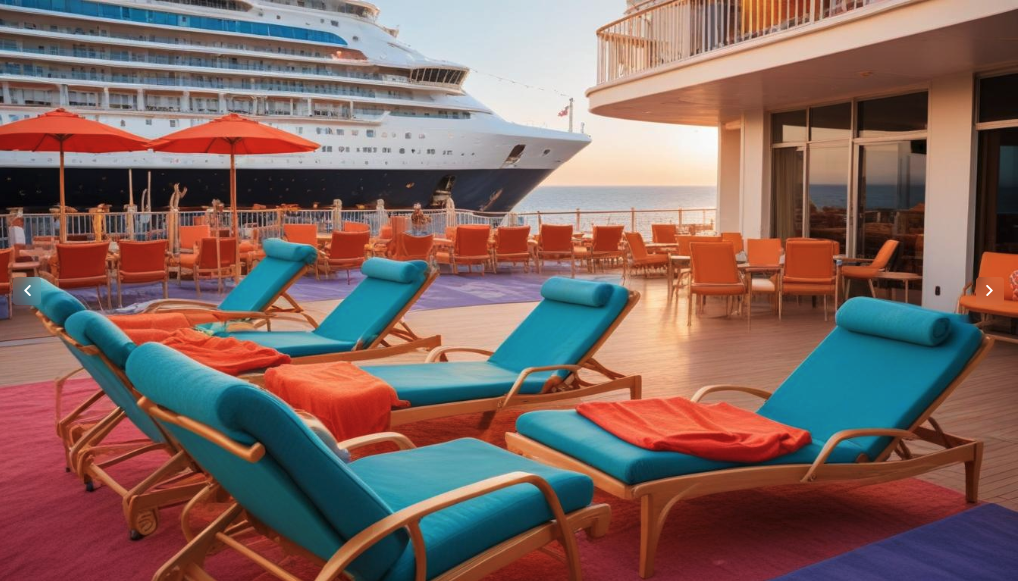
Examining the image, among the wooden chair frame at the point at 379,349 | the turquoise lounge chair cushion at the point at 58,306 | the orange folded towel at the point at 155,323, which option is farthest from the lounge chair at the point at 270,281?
the turquoise lounge chair cushion at the point at 58,306

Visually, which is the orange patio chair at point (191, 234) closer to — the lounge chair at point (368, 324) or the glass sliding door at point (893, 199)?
the lounge chair at point (368, 324)

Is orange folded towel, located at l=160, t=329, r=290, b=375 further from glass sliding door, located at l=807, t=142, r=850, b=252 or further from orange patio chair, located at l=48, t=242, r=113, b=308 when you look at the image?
glass sliding door, located at l=807, t=142, r=850, b=252

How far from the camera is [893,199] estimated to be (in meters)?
10.1

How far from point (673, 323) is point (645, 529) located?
6.01 meters

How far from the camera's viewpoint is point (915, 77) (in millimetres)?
9266

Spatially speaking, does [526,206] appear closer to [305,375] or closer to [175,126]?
[175,126]

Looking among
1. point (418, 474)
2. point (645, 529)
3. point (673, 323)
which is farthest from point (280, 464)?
point (673, 323)

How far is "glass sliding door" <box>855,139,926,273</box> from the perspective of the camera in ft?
31.9

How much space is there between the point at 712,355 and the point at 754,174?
237 inches

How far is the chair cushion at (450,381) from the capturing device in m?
4.11

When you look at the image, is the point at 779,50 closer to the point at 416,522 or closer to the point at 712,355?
the point at 712,355

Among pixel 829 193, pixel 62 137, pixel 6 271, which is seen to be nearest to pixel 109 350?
pixel 6 271

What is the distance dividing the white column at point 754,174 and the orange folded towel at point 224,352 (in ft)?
29.5

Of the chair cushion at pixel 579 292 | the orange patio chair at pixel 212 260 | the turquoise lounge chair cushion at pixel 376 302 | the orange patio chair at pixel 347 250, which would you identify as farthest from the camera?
the orange patio chair at pixel 347 250
